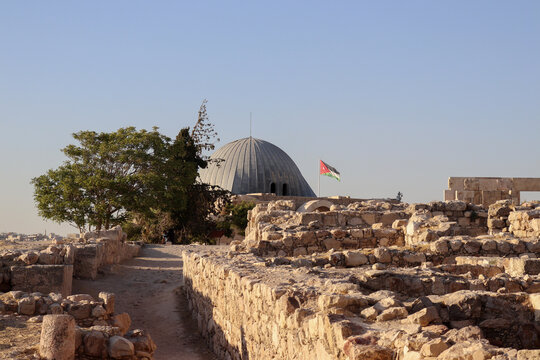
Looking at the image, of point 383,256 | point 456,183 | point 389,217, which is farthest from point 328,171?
point 383,256

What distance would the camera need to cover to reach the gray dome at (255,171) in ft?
155

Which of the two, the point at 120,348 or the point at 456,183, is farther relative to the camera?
the point at 456,183

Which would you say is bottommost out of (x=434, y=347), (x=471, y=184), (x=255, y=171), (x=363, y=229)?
(x=434, y=347)

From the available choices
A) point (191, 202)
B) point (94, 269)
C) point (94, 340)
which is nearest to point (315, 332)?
point (94, 340)

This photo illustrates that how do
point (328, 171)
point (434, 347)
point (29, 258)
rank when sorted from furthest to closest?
point (328, 171) → point (29, 258) → point (434, 347)

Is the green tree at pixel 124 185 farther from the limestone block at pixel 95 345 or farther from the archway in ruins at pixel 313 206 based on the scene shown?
the limestone block at pixel 95 345

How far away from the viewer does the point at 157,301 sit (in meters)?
11.9

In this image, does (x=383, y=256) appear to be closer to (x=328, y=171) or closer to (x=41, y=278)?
(x=41, y=278)

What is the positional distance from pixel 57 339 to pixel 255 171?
41.9 m

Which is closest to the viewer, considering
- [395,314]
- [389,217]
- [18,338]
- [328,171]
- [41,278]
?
[395,314]

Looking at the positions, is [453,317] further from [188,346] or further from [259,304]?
[188,346]

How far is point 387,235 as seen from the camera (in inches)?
424

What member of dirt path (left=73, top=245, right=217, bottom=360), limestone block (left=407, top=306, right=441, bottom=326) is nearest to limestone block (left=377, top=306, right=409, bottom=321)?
limestone block (left=407, top=306, right=441, bottom=326)

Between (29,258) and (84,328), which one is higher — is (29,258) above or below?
above
